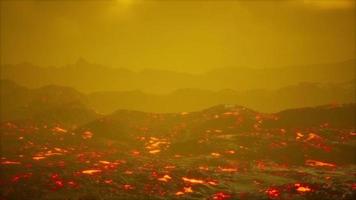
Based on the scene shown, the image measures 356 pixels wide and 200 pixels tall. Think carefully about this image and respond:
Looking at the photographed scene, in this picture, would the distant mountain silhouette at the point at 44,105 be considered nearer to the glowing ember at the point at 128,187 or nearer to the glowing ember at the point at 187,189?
the glowing ember at the point at 128,187

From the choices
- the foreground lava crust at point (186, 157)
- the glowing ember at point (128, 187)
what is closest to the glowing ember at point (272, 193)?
the foreground lava crust at point (186, 157)

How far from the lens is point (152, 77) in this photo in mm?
100812

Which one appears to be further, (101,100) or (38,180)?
(101,100)

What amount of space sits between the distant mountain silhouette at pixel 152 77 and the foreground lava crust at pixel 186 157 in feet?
161

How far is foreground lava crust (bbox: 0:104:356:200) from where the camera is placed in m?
18.8

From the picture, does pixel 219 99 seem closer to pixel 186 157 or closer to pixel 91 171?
pixel 186 157

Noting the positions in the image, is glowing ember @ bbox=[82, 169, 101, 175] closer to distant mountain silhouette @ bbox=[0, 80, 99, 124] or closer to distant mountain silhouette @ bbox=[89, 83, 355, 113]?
distant mountain silhouette @ bbox=[0, 80, 99, 124]

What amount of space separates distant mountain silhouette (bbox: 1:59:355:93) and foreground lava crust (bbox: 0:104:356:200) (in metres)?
48.9

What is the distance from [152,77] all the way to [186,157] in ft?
235

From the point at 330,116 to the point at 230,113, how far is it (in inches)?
435

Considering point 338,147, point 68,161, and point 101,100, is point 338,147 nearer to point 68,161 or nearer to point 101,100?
point 68,161

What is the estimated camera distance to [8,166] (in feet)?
79.3

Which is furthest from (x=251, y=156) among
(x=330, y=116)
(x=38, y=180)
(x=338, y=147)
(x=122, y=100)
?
(x=122, y=100)

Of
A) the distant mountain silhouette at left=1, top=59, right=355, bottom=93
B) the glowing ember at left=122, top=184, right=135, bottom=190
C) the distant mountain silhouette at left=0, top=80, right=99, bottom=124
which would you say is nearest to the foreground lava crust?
→ the glowing ember at left=122, top=184, right=135, bottom=190
